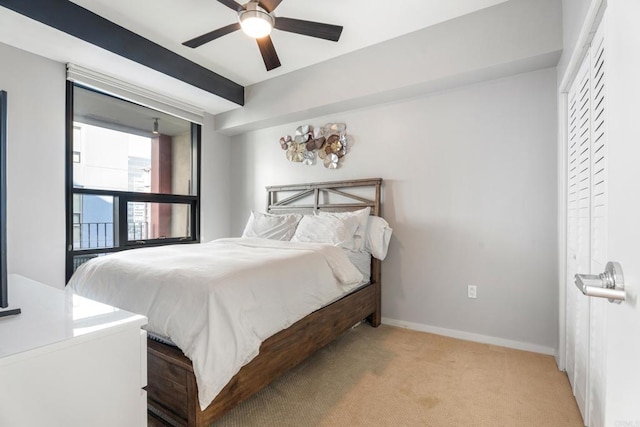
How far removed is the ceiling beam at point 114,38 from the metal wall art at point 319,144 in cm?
100

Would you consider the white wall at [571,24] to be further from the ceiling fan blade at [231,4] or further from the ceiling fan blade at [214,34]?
the ceiling fan blade at [214,34]

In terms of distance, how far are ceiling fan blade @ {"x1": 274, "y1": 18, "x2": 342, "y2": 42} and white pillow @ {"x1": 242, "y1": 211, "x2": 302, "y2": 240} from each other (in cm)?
176

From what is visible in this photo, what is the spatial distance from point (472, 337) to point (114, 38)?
396 cm

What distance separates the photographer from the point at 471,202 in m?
2.65

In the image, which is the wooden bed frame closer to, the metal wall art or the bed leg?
the bed leg

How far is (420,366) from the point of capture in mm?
2172

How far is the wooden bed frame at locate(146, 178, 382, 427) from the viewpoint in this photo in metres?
1.37

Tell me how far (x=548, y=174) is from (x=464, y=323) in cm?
142

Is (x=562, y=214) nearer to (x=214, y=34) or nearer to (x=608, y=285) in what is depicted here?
(x=608, y=285)

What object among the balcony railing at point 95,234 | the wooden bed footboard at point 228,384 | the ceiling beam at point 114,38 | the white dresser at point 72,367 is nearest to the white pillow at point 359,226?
the wooden bed footboard at point 228,384

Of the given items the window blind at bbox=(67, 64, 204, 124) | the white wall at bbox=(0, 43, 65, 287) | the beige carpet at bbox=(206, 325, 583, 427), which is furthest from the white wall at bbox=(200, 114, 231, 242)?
the beige carpet at bbox=(206, 325, 583, 427)

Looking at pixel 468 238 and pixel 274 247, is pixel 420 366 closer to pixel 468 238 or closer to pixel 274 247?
pixel 468 238

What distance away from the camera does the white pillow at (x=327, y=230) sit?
2.71 m

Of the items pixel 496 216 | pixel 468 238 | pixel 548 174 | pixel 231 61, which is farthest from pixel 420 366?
pixel 231 61
